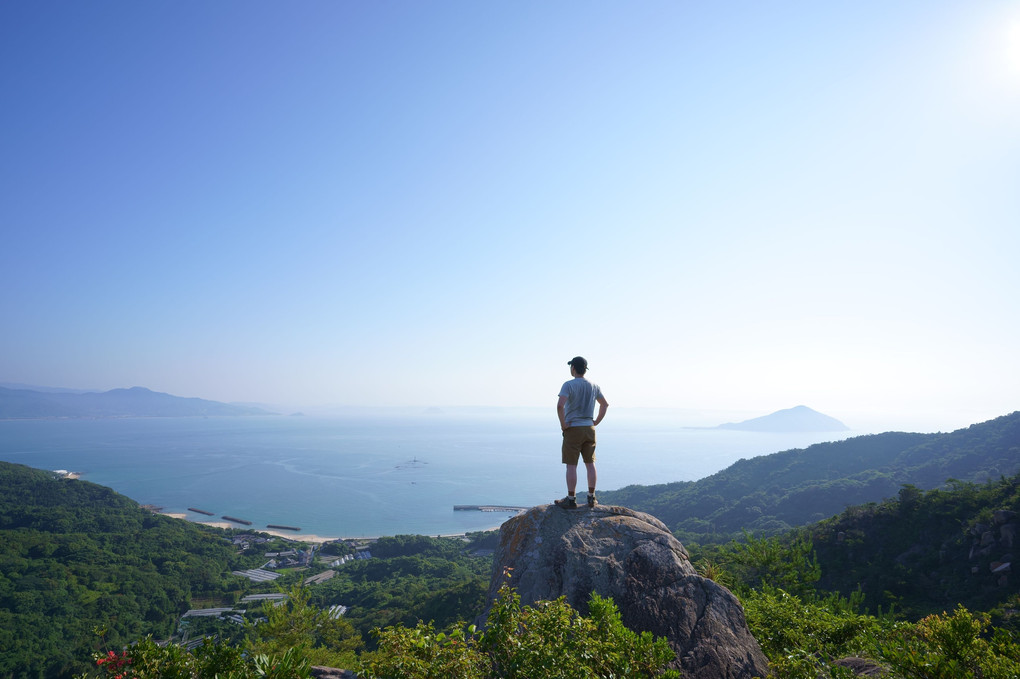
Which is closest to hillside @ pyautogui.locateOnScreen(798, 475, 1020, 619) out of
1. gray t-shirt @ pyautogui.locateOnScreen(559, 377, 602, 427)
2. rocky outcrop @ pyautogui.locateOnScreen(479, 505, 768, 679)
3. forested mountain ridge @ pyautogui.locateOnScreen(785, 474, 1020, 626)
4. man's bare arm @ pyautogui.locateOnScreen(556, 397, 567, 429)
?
forested mountain ridge @ pyautogui.locateOnScreen(785, 474, 1020, 626)

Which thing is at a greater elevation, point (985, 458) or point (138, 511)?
point (985, 458)

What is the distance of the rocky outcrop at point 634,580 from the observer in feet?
17.6

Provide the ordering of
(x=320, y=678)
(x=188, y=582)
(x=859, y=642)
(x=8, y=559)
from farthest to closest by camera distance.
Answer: (x=188, y=582) → (x=8, y=559) → (x=859, y=642) → (x=320, y=678)

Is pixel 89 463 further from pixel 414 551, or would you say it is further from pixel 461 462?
pixel 414 551

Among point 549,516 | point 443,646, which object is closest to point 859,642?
point 549,516

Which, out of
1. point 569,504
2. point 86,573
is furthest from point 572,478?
point 86,573

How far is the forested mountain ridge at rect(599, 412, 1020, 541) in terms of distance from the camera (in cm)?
6109

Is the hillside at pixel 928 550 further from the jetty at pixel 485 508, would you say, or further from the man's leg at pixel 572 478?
the jetty at pixel 485 508

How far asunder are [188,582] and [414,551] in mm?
25273

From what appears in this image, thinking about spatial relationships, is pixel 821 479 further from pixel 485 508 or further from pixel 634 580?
pixel 634 580

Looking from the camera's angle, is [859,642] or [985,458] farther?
[985,458]

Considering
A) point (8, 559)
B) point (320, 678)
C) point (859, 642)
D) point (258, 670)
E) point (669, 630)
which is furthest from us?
point (8, 559)

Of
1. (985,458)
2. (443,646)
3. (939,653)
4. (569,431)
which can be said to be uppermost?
(569,431)

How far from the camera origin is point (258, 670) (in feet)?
9.76
